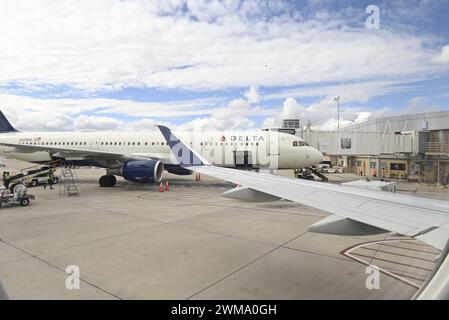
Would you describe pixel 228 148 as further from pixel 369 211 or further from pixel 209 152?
pixel 369 211

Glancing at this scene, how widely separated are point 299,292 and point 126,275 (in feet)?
10.7

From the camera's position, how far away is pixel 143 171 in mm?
16781

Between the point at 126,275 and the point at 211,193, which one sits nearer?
the point at 126,275

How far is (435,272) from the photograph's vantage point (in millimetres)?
2111

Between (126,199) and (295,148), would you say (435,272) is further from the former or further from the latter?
(295,148)

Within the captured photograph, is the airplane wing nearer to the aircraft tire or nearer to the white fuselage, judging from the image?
the white fuselage

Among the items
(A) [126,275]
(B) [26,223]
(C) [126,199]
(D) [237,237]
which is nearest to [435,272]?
(A) [126,275]

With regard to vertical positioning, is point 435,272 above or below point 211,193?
above

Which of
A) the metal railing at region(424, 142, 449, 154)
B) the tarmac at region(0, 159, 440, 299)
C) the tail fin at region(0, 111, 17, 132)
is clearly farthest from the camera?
the tail fin at region(0, 111, 17, 132)

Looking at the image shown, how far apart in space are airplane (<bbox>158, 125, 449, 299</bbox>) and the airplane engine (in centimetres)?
1182

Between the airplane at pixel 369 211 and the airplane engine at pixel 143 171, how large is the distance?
11.8 metres

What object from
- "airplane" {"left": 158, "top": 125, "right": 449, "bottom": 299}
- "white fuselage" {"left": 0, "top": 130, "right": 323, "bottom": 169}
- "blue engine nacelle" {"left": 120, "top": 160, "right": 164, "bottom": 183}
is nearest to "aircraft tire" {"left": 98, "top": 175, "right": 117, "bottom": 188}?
"white fuselage" {"left": 0, "top": 130, "right": 323, "bottom": 169}

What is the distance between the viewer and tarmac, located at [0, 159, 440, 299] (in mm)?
5059
